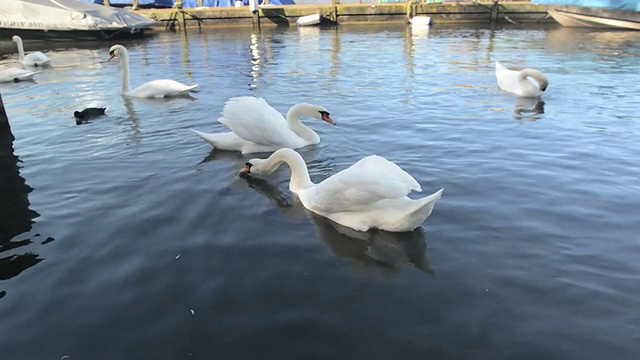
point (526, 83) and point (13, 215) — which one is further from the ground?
point (526, 83)

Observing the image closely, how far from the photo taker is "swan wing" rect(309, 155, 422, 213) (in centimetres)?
521

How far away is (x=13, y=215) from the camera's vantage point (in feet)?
20.4

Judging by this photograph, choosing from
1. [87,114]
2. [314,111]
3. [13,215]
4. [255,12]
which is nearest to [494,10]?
[255,12]

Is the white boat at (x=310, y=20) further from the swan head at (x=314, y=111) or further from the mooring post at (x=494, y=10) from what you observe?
the swan head at (x=314, y=111)

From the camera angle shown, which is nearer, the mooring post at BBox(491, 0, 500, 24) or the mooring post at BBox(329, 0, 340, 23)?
the mooring post at BBox(491, 0, 500, 24)

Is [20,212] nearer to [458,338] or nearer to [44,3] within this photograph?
[458,338]

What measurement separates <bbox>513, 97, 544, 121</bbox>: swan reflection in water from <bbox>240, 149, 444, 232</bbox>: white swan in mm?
6153

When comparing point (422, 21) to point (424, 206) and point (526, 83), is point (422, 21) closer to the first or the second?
point (526, 83)

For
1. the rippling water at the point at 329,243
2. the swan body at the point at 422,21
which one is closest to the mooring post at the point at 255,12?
the swan body at the point at 422,21

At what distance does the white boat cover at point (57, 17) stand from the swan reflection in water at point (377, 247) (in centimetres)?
2927

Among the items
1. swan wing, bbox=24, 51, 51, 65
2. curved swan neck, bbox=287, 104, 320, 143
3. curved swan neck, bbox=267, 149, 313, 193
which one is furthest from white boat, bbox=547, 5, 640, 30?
swan wing, bbox=24, 51, 51, 65

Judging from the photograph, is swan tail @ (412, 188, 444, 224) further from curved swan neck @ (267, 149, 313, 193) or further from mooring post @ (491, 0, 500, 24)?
mooring post @ (491, 0, 500, 24)

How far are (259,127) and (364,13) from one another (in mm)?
33732

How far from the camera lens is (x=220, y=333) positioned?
4004 mm
